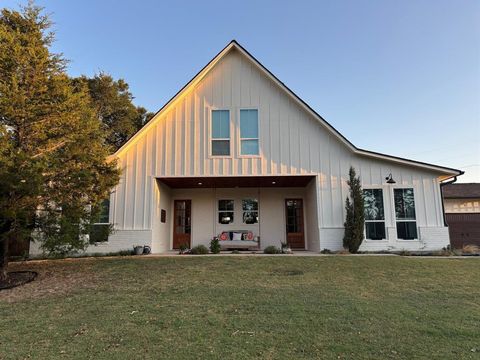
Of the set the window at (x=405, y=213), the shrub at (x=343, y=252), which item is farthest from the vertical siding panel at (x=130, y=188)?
the window at (x=405, y=213)

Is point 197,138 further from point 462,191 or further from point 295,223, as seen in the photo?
point 462,191

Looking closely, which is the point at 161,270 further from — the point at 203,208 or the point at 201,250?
the point at 203,208

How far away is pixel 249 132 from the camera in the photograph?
507 inches

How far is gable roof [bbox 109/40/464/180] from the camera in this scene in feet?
40.1

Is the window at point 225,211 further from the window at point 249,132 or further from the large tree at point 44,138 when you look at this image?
the large tree at point 44,138

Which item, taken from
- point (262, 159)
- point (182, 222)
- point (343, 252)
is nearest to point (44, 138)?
point (262, 159)

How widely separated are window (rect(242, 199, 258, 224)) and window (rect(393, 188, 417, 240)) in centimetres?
596

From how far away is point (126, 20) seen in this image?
14523 millimetres

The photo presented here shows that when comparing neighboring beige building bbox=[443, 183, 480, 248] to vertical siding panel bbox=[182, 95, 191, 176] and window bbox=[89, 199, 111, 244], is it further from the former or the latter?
window bbox=[89, 199, 111, 244]

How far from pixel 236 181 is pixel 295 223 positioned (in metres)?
3.63

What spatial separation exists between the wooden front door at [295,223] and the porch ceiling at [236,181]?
37.7 inches

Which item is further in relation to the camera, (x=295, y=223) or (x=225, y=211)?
(x=225, y=211)

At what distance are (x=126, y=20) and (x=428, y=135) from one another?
16.7 m

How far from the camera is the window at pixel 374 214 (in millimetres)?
12312
